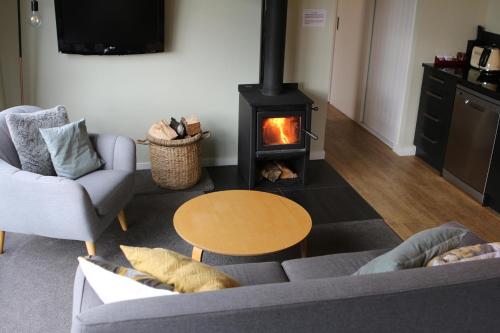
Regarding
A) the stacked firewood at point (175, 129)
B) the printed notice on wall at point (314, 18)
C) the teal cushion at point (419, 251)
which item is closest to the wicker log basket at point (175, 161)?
the stacked firewood at point (175, 129)

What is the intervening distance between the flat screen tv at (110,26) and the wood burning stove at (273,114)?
85 cm

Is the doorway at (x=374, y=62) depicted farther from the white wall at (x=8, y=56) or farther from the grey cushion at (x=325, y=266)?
the white wall at (x=8, y=56)

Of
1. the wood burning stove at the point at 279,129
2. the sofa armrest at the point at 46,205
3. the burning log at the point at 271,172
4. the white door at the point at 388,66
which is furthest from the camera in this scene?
the white door at the point at 388,66

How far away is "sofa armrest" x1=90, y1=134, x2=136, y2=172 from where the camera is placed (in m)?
3.34

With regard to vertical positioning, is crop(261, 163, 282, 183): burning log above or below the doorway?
below

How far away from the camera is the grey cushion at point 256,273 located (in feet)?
7.19

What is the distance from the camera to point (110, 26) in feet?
12.8

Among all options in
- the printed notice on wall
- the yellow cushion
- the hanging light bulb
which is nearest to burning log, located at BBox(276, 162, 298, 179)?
the printed notice on wall

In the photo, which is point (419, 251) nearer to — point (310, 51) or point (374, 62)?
point (310, 51)

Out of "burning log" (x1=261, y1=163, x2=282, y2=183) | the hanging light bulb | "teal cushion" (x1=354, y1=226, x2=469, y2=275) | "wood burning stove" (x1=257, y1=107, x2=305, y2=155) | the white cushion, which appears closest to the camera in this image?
the white cushion

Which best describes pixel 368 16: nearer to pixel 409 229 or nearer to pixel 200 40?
pixel 200 40

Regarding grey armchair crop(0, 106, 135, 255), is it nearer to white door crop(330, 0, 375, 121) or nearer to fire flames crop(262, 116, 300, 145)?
fire flames crop(262, 116, 300, 145)

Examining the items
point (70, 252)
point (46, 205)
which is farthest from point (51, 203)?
point (70, 252)

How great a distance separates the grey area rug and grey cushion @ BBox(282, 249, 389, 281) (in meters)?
0.76
